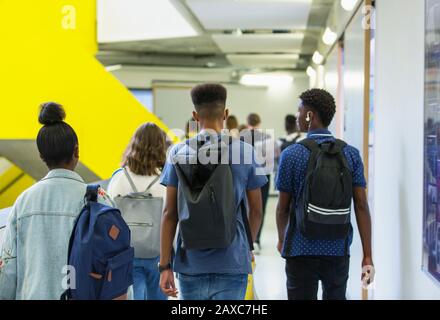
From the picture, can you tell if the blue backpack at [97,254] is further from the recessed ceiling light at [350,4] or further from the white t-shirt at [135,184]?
the recessed ceiling light at [350,4]

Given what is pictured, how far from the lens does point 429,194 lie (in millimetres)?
2121

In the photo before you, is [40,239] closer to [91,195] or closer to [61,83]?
[91,195]

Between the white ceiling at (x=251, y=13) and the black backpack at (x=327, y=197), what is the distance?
4.26 m

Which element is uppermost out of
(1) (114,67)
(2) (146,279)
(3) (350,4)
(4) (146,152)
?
(1) (114,67)

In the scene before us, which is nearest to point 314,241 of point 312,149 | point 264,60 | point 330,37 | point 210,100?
point 312,149

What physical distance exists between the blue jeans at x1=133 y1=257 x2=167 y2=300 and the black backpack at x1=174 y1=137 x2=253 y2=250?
918mm

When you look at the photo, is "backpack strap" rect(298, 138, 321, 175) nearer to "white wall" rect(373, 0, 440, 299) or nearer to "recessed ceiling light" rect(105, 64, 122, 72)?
"white wall" rect(373, 0, 440, 299)

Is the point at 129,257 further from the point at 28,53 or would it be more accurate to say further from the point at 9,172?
the point at 9,172

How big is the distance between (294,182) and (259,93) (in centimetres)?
1080

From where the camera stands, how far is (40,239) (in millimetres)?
1687

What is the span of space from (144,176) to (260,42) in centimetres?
667

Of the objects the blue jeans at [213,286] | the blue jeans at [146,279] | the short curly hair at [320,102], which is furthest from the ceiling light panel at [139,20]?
the blue jeans at [213,286]

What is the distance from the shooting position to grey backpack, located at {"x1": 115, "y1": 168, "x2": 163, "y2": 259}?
2875 mm
